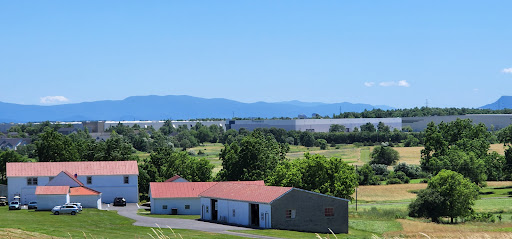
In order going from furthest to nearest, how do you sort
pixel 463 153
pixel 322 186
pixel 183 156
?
pixel 463 153, pixel 183 156, pixel 322 186

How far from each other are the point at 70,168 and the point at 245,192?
107 ft

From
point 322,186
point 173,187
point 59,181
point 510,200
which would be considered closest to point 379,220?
point 322,186

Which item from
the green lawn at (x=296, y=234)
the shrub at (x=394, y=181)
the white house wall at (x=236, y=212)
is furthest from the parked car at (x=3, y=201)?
the shrub at (x=394, y=181)

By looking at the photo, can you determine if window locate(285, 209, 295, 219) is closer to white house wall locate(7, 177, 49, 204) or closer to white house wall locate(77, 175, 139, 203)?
white house wall locate(77, 175, 139, 203)

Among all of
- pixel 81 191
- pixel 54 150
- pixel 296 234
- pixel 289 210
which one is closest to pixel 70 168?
pixel 81 191

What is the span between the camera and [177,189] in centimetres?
7988

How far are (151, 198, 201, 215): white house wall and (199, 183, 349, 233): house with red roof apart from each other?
40.9 ft

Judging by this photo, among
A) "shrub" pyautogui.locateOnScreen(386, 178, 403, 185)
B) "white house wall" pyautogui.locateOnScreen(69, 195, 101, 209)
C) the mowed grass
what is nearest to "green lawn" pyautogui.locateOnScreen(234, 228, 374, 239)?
the mowed grass

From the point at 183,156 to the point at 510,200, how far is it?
150 ft

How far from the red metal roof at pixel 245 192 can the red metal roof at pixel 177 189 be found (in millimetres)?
3762

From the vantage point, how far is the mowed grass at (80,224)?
167 feet

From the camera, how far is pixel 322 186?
257 feet

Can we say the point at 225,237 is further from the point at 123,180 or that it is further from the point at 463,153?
the point at 463,153

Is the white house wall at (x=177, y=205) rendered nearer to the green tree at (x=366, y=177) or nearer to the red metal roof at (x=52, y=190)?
the red metal roof at (x=52, y=190)
